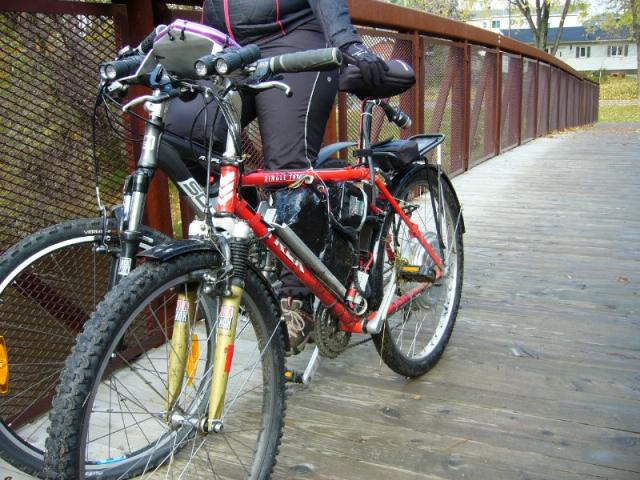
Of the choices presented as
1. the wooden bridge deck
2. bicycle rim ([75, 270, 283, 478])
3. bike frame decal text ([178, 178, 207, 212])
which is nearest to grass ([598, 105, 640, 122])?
the wooden bridge deck

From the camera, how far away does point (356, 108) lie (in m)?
5.50

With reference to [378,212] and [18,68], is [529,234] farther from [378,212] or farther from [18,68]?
[18,68]

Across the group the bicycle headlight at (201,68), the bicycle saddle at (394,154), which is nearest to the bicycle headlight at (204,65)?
the bicycle headlight at (201,68)

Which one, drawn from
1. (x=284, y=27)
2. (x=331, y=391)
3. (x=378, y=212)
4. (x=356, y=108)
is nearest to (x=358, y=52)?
(x=284, y=27)

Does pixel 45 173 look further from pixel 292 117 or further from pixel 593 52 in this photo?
pixel 593 52

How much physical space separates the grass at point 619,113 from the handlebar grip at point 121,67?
104 feet

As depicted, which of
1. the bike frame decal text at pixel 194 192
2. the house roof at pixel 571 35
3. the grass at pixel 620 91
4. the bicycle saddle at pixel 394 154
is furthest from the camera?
the house roof at pixel 571 35

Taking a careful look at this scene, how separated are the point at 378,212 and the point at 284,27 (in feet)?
2.61

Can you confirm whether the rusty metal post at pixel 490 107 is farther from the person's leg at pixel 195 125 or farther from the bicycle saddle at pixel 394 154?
the person's leg at pixel 195 125

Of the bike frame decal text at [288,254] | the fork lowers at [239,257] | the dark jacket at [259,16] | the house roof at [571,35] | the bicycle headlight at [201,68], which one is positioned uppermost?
the house roof at [571,35]

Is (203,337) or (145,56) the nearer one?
(145,56)

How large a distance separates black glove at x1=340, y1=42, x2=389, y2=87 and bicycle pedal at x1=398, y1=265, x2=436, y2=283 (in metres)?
0.92

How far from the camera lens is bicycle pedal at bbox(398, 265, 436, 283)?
3.04 meters

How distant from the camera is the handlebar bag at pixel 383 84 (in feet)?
7.94
